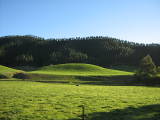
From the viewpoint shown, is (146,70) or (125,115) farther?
(146,70)

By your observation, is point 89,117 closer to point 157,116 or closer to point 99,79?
point 157,116

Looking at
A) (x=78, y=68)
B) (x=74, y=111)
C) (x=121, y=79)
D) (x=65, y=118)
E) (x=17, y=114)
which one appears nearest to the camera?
(x=65, y=118)

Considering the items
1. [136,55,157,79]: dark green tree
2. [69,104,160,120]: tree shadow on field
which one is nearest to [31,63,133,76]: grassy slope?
[136,55,157,79]: dark green tree

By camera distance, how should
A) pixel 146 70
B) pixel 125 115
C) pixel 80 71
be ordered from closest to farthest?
1. pixel 125 115
2. pixel 146 70
3. pixel 80 71

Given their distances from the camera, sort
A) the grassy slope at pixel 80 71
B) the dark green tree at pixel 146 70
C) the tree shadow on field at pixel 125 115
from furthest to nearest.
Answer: the grassy slope at pixel 80 71 < the dark green tree at pixel 146 70 < the tree shadow on field at pixel 125 115

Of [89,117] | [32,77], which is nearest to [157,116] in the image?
[89,117]

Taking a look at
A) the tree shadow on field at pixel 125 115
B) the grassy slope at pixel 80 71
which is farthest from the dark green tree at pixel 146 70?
the tree shadow on field at pixel 125 115

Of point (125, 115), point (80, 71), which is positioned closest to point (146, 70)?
point (80, 71)

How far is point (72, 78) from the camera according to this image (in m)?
81.4

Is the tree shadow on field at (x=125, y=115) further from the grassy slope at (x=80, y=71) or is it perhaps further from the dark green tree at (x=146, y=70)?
→ the grassy slope at (x=80, y=71)

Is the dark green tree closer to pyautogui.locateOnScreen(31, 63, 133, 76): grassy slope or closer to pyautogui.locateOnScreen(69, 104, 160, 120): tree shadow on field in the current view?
pyautogui.locateOnScreen(31, 63, 133, 76): grassy slope

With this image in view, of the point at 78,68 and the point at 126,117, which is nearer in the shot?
the point at 126,117

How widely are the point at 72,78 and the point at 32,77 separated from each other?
1718 cm

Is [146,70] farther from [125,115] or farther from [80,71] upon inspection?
[125,115]
